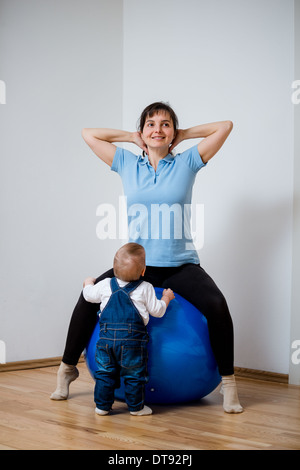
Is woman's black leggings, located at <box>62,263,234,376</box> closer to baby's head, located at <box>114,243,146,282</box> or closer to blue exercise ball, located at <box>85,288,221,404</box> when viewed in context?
blue exercise ball, located at <box>85,288,221,404</box>

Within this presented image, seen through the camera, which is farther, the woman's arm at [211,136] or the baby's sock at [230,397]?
the woman's arm at [211,136]

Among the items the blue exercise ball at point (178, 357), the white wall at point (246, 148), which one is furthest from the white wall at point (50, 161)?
the blue exercise ball at point (178, 357)

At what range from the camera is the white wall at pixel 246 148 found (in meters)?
3.02

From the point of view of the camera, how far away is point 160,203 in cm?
252

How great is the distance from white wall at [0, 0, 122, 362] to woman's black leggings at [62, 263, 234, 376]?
885 mm

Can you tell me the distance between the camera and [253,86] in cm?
315

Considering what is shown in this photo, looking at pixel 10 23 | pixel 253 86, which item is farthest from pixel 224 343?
pixel 10 23

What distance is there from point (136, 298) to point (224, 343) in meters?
0.40

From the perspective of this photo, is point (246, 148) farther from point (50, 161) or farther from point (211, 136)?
point (50, 161)

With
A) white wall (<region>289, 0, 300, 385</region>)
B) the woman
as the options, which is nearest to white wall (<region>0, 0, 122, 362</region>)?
the woman

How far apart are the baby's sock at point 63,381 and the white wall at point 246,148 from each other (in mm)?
1067

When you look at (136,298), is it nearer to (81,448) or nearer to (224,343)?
(224,343)

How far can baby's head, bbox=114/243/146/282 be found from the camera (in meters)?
2.25

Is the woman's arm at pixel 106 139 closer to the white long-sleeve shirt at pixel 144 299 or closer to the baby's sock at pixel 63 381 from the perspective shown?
the white long-sleeve shirt at pixel 144 299
